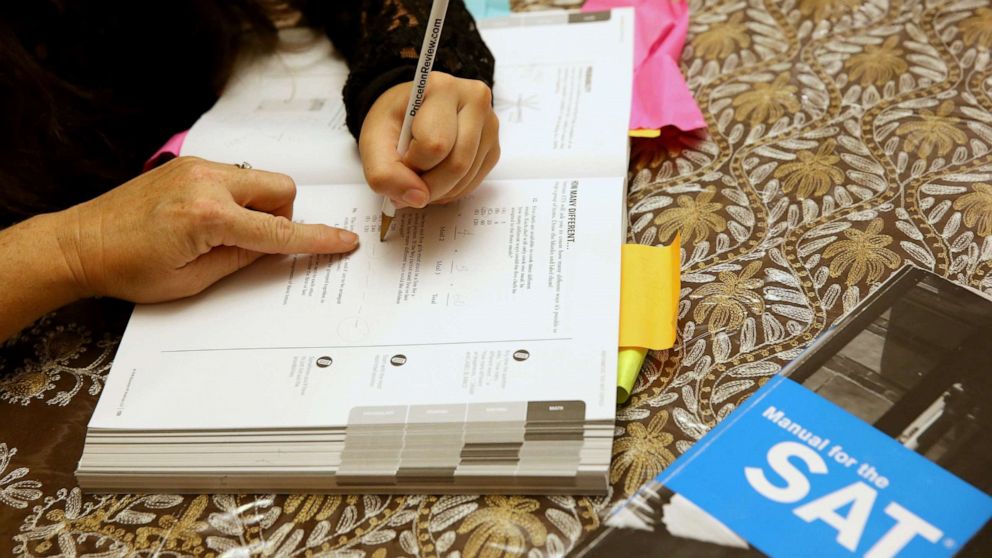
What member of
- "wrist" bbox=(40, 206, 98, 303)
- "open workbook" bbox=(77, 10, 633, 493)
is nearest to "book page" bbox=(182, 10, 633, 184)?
"open workbook" bbox=(77, 10, 633, 493)

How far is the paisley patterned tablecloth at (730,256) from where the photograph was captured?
19.0 inches

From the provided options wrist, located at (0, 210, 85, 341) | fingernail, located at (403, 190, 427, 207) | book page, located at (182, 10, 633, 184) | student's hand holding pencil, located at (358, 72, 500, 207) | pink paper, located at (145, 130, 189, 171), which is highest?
student's hand holding pencil, located at (358, 72, 500, 207)

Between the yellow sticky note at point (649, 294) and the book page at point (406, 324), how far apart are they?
12 mm

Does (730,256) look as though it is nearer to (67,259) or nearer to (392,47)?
(392,47)

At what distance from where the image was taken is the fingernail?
1.95ft

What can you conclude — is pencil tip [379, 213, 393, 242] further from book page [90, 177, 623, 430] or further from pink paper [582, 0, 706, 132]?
pink paper [582, 0, 706, 132]

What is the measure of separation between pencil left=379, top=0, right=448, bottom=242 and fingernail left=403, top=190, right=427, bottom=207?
0.02 m

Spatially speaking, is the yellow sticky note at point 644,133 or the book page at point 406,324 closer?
the book page at point 406,324

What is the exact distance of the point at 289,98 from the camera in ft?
2.65

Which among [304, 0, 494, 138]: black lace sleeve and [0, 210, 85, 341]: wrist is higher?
[304, 0, 494, 138]: black lace sleeve

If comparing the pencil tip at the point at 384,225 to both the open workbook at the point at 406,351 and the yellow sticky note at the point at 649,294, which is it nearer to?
the open workbook at the point at 406,351

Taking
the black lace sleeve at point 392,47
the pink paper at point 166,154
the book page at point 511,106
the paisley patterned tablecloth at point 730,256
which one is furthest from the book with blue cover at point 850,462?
the pink paper at point 166,154

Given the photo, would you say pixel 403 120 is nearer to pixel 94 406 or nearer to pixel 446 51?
pixel 446 51

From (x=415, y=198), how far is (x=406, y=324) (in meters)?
0.09
